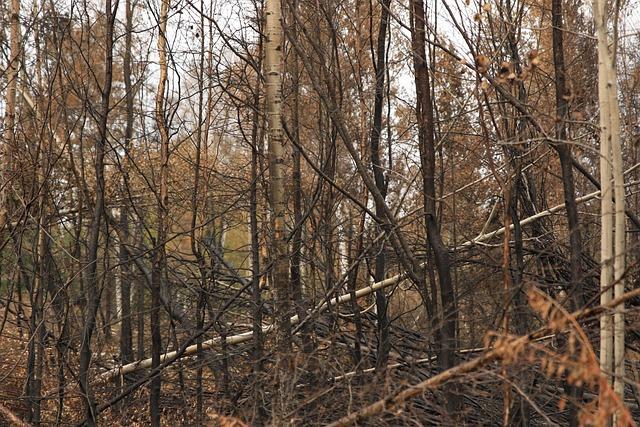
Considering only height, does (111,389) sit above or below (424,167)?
below

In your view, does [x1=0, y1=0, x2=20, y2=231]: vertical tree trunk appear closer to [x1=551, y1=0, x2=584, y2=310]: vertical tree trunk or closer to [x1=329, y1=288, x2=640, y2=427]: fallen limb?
[x1=329, y1=288, x2=640, y2=427]: fallen limb

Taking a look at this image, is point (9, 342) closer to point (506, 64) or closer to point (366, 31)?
point (366, 31)

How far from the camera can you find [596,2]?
4.10 metres

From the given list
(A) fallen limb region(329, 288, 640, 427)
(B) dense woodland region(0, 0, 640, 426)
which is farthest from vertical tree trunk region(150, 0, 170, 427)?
(A) fallen limb region(329, 288, 640, 427)

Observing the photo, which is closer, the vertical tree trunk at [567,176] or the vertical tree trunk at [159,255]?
the vertical tree trunk at [567,176]

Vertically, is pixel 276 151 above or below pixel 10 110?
below

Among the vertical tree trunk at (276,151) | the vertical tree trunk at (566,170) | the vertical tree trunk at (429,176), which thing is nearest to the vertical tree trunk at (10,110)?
the vertical tree trunk at (276,151)

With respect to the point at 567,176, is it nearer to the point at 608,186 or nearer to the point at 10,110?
the point at 608,186

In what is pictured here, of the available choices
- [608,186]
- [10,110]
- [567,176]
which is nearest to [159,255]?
[10,110]

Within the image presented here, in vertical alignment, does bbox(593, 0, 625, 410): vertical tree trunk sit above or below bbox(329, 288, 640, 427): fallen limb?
above

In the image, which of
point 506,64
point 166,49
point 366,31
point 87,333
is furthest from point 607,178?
point 366,31

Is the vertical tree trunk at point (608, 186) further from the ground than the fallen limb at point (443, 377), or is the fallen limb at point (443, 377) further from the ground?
the vertical tree trunk at point (608, 186)

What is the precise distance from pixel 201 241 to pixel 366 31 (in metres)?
7.83

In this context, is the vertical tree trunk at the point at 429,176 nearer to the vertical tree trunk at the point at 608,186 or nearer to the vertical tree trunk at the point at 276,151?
the vertical tree trunk at the point at 276,151
